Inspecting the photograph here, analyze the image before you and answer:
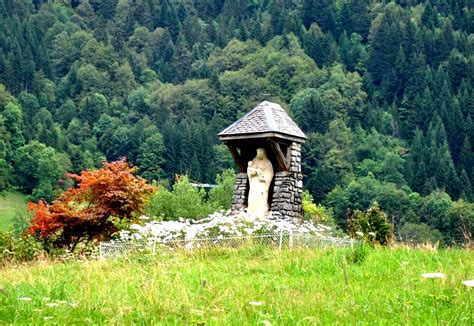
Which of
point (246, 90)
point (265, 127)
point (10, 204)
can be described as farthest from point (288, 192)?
point (246, 90)

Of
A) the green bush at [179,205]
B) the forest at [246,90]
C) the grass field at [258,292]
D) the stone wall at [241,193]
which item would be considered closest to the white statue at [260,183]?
the stone wall at [241,193]

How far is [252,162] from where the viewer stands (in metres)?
19.2

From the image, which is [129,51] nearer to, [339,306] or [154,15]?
[154,15]

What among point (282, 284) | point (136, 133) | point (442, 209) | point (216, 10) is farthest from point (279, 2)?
point (282, 284)

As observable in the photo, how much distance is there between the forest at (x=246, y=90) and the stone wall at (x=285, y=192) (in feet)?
163

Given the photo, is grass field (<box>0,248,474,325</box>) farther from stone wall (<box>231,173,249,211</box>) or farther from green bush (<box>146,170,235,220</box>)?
green bush (<box>146,170,235,220</box>)

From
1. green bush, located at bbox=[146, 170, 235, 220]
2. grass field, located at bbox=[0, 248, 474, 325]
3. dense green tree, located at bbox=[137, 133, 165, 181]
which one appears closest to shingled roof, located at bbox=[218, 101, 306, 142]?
grass field, located at bbox=[0, 248, 474, 325]

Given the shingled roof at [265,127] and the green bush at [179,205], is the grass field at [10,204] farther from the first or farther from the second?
the shingled roof at [265,127]

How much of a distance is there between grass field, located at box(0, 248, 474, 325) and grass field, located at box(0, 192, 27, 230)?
64128 millimetres

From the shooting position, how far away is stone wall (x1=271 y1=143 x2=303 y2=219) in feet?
60.4

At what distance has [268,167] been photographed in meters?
19.0

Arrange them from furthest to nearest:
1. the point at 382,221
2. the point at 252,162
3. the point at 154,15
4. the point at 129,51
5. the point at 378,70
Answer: the point at 154,15 → the point at 129,51 → the point at 378,70 → the point at 382,221 → the point at 252,162

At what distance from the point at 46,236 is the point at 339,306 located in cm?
1700

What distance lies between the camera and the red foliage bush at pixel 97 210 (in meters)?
21.6
